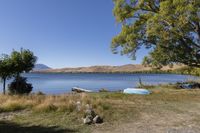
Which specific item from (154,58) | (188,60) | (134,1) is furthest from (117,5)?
(188,60)

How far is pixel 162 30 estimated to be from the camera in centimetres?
2223

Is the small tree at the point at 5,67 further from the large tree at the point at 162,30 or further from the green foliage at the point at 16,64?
the large tree at the point at 162,30

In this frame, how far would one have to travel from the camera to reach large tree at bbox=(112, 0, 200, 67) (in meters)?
20.8

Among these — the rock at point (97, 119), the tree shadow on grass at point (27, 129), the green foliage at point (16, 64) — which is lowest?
the tree shadow on grass at point (27, 129)

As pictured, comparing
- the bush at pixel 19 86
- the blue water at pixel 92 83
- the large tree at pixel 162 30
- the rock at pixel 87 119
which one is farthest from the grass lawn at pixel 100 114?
the blue water at pixel 92 83

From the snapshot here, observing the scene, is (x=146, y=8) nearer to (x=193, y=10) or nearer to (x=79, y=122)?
(x=193, y=10)

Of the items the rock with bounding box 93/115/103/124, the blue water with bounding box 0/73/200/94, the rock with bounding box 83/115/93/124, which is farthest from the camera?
the blue water with bounding box 0/73/200/94

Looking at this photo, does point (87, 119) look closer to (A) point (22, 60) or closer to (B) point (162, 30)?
(B) point (162, 30)

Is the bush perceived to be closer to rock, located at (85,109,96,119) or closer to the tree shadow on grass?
rock, located at (85,109,96,119)

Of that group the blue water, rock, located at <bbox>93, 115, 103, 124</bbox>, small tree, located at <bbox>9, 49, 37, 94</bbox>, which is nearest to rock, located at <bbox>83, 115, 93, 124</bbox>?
rock, located at <bbox>93, 115, 103, 124</bbox>

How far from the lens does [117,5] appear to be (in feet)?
85.9

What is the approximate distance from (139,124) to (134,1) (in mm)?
16245

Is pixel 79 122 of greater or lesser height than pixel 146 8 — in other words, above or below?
below

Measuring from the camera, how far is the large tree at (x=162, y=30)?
68.4ft
